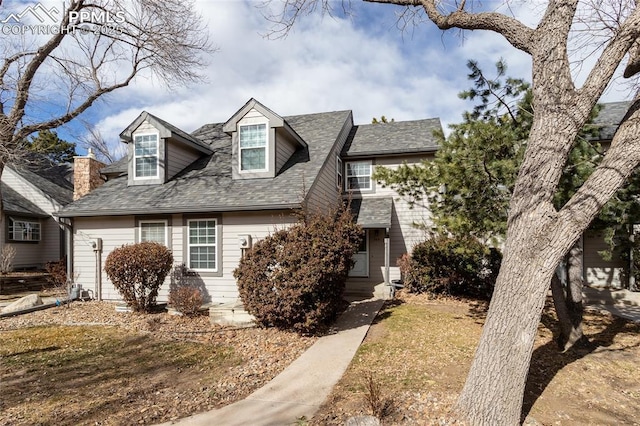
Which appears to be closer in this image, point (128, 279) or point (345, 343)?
point (345, 343)

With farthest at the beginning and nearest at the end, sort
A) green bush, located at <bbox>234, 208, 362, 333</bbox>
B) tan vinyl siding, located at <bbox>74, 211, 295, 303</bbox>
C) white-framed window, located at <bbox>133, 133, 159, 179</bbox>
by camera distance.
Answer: white-framed window, located at <bbox>133, 133, 159, 179</bbox> → tan vinyl siding, located at <bbox>74, 211, 295, 303</bbox> → green bush, located at <bbox>234, 208, 362, 333</bbox>

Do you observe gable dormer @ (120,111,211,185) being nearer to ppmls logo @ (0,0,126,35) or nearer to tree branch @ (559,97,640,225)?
ppmls logo @ (0,0,126,35)

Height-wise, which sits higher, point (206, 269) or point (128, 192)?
point (128, 192)

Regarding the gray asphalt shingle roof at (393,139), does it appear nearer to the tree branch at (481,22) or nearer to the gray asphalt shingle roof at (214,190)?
the gray asphalt shingle roof at (214,190)

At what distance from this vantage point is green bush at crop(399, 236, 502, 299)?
11539mm

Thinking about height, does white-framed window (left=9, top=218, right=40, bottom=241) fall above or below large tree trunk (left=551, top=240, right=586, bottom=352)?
above

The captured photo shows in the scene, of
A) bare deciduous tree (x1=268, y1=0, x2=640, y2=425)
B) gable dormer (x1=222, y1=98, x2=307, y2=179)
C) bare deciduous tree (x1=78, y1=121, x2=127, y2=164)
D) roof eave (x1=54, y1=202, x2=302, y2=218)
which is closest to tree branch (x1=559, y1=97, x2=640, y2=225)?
bare deciduous tree (x1=268, y1=0, x2=640, y2=425)

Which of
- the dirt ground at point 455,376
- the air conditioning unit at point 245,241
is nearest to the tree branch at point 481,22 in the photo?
the dirt ground at point 455,376

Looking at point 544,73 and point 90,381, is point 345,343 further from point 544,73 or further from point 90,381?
point 544,73

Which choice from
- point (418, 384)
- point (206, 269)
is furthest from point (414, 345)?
point (206, 269)

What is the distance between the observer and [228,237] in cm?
1034

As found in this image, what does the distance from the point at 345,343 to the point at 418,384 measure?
216 centimetres

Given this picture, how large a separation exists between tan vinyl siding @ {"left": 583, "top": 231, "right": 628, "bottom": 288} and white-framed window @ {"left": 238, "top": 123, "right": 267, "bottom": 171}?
11.7 m

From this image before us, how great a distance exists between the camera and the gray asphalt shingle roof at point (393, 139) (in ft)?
44.3
